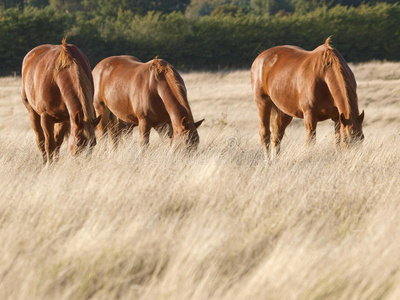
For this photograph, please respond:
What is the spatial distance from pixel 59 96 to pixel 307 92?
→ 11.5ft

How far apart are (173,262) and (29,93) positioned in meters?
5.22

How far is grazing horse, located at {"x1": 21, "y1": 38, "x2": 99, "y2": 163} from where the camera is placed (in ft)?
19.9

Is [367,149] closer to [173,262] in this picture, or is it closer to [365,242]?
[365,242]

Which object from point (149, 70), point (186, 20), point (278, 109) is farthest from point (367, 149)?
point (186, 20)

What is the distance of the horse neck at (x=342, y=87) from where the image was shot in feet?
21.6

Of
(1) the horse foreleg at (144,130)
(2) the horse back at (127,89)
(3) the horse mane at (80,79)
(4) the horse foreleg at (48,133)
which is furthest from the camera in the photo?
(1) the horse foreleg at (144,130)

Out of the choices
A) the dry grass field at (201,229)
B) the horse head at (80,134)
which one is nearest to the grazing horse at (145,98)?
the dry grass field at (201,229)

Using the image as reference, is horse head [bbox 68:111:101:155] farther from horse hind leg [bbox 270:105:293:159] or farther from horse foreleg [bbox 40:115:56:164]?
horse hind leg [bbox 270:105:293:159]

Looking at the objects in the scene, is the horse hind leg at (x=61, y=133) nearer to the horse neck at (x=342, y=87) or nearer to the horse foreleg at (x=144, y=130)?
the horse foreleg at (x=144, y=130)

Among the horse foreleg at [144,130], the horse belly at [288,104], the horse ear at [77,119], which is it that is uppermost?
the horse ear at [77,119]

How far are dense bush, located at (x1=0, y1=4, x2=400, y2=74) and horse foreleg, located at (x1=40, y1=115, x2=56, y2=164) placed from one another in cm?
2283

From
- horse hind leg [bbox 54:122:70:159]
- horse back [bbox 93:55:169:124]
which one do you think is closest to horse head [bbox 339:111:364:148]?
horse back [bbox 93:55:169:124]

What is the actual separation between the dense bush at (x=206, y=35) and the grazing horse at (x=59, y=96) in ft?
72.7

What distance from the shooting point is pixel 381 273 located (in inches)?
123
